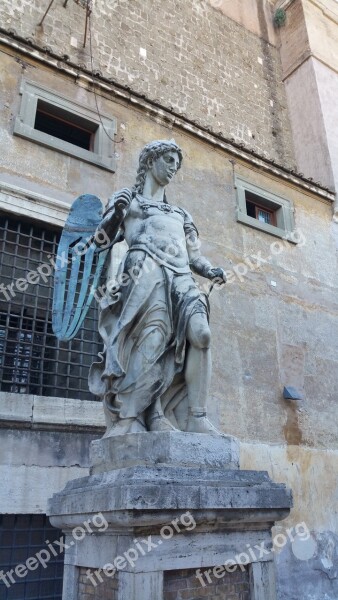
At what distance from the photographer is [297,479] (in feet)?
28.2

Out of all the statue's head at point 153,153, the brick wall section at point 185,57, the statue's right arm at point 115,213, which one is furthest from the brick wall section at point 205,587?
the brick wall section at point 185,57

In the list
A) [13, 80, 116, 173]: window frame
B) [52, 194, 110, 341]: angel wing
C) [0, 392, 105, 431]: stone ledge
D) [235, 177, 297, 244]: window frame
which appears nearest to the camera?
[52, 194, 110, 341]: angel wing

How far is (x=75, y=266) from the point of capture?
15.0ft

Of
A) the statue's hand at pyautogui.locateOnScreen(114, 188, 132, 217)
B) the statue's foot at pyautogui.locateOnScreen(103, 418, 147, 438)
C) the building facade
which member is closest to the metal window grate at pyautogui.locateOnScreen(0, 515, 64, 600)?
the building facade

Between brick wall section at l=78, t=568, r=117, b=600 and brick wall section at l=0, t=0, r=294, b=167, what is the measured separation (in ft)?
29.8

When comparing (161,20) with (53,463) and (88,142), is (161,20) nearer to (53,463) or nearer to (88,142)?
(88,142)

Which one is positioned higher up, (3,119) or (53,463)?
(3,119)

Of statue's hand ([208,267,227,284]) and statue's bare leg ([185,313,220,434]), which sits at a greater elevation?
statue's hand ([208,267,227,284])

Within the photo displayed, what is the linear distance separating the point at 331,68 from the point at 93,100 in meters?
8.26

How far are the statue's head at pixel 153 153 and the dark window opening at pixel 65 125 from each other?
4423 millimetres

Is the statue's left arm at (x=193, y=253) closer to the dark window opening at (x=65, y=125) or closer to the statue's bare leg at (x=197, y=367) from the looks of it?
the statue's bare leg at (x=197, y=367)

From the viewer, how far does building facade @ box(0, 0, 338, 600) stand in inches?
255

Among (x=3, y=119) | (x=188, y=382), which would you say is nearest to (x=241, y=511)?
(x=188, y=382)

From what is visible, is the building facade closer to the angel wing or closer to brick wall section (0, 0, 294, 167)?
brick wall section (0, 0, 294, 167)
